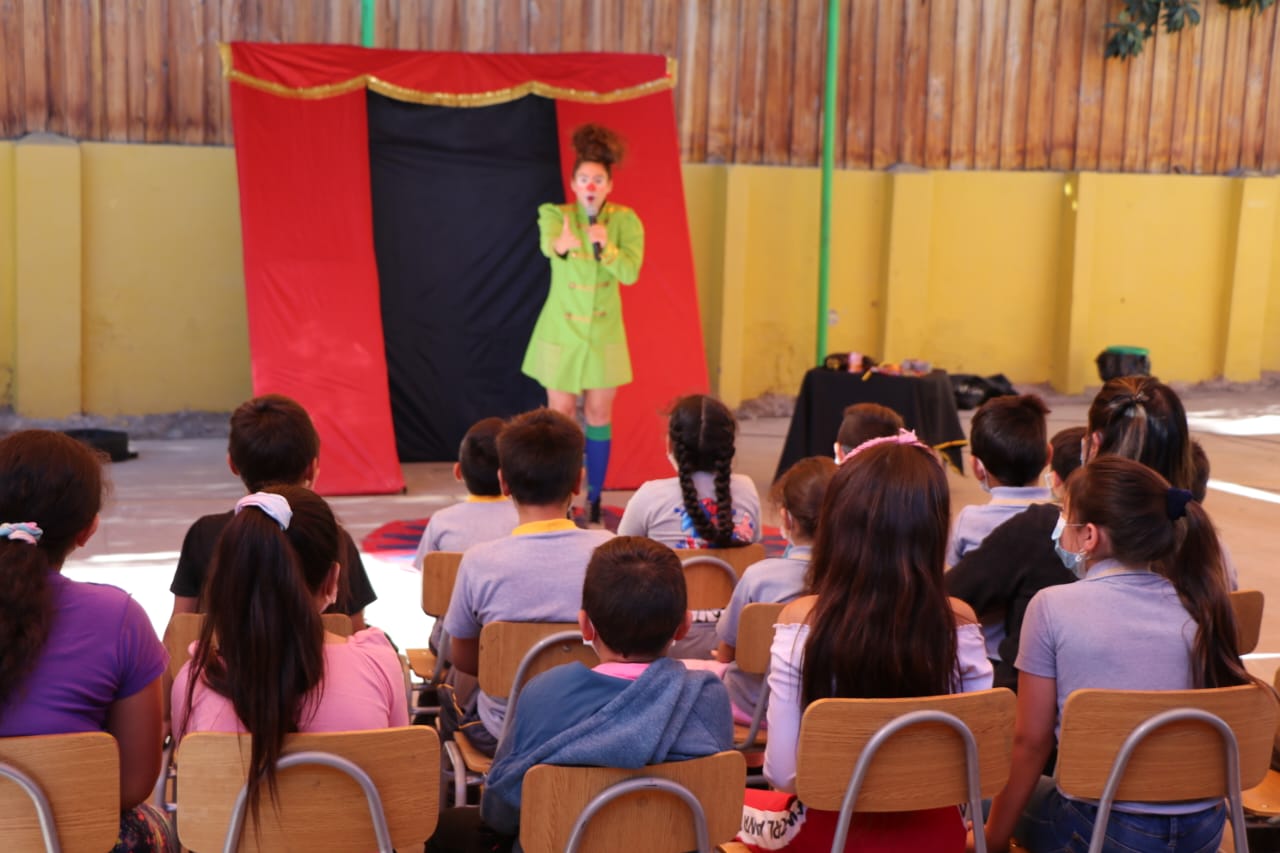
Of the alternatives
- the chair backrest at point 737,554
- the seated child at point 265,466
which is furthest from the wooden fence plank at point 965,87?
the seated child at point 265,466

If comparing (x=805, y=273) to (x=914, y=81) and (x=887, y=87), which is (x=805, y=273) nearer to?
(x=887, y=87)

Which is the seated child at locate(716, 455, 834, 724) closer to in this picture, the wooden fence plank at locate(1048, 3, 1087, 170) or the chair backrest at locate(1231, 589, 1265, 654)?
the chair backrest at locate(1231, 589, 1265, 654)

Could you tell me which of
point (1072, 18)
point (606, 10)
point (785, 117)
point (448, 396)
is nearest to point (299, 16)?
point (606, 10)

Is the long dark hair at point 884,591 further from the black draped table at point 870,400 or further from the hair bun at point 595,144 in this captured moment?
the black draped table at point 870,400

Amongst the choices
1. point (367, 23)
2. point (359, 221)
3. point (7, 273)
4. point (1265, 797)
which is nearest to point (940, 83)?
point (367, 23)

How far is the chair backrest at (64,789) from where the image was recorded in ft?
6.02

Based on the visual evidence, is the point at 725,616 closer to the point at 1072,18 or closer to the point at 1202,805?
the point at 1202,805

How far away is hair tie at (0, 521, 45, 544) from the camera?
2.00m

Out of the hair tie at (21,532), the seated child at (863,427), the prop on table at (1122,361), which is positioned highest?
the hair tie at (21,532)

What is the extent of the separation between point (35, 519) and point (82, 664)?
0.82 feet

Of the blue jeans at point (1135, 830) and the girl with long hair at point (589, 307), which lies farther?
the girl with long hair at point (589, 307)

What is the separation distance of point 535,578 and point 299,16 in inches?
252

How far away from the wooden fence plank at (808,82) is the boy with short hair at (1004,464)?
650cm

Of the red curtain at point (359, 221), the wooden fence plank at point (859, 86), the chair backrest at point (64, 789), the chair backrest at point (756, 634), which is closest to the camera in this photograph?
the chair backrest at point (64, 789)
